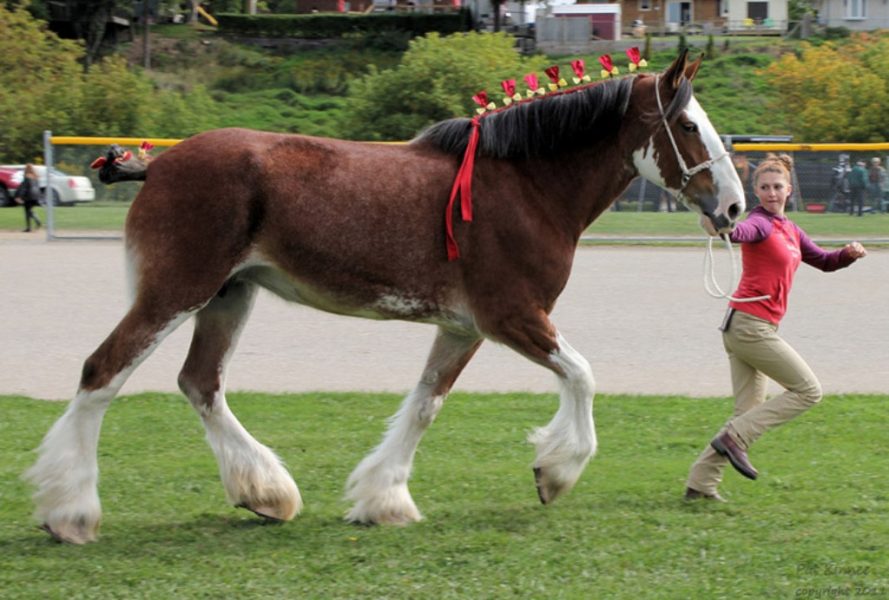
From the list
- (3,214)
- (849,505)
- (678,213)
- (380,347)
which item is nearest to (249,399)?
(380,347)

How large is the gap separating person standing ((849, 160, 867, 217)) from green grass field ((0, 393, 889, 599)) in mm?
13485

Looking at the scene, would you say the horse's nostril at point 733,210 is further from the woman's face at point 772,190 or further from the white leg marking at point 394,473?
the white leg marking at point 394,473

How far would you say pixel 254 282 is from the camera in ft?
19.3

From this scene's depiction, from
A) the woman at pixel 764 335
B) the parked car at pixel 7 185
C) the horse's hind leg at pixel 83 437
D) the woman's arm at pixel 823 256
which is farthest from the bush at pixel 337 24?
the horse's hind leg at pixel 83 437

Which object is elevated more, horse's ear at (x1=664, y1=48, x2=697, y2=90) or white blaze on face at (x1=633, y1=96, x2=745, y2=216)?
horse's ear at (x1=664, y1=48, x2=697, y2=90)

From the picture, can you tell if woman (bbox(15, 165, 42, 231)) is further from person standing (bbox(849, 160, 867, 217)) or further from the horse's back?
the horse's back

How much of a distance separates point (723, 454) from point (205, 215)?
2595mm

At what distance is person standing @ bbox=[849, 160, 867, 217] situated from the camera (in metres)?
21.1

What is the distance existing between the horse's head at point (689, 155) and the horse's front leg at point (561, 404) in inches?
33.7

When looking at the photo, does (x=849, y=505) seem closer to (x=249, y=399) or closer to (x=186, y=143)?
(x=186, y=143)

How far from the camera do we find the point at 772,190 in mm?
6074

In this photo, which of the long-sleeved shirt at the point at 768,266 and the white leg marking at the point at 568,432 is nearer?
the white leg marking at the point at 568,432

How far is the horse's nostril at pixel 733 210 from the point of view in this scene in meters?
5.81

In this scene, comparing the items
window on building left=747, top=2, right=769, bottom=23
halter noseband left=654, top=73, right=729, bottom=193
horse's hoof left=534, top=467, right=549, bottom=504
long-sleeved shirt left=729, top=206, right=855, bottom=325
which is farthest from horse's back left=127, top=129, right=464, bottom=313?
window on building left=747, top=2, right=769, bottom=23
